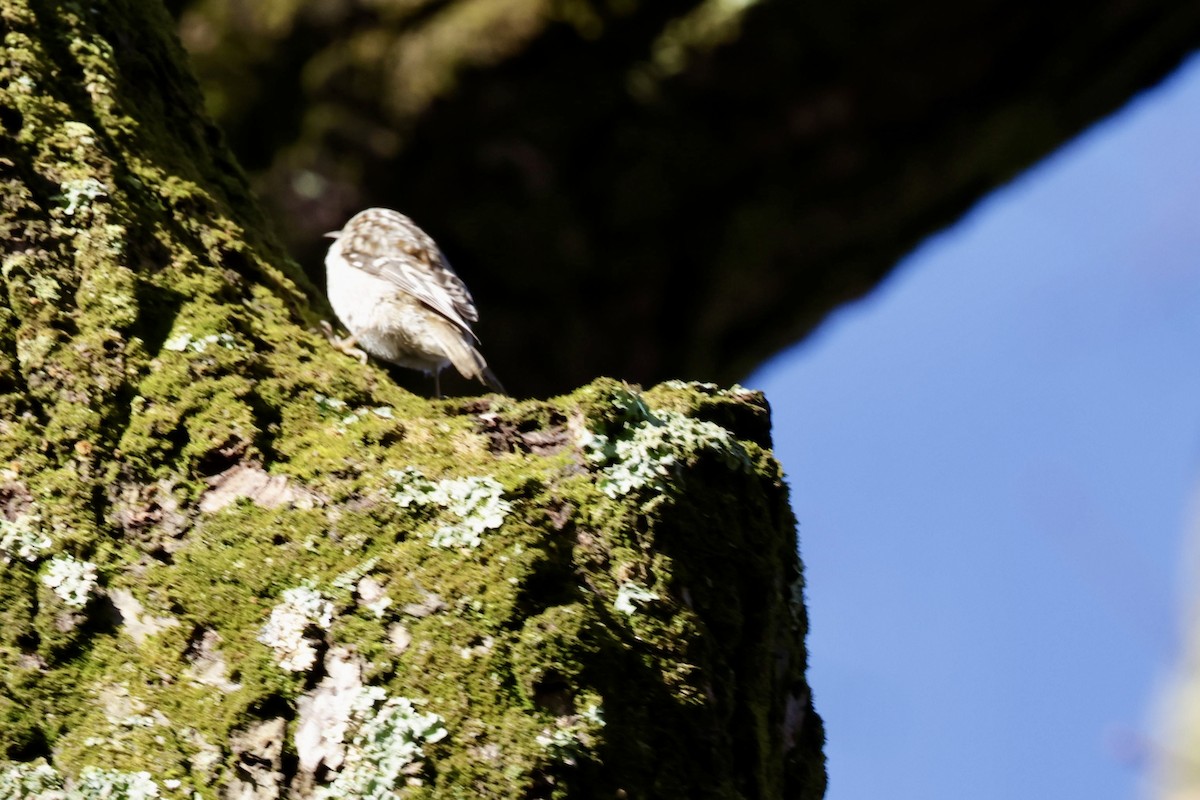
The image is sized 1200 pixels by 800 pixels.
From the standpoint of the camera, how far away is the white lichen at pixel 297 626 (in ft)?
8.09

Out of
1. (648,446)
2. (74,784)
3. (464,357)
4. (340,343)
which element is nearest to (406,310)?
(464,357)

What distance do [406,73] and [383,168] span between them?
556mm

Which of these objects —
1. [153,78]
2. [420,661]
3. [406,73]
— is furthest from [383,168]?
[420,661]

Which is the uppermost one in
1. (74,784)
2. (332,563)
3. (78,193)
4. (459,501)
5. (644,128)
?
(644,128)

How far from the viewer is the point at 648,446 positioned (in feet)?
9.07

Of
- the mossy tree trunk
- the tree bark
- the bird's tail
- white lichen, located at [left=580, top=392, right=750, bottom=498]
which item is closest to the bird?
the bird's tail

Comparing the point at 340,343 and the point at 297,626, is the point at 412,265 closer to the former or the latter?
the point at 340,343

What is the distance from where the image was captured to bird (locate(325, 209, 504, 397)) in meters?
4.85

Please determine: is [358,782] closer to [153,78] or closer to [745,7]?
[153,78]

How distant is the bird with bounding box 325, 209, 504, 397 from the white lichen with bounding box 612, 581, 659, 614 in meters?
2.04

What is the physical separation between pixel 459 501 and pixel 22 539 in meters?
0.82

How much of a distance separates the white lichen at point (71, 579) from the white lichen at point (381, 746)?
0.59 meters

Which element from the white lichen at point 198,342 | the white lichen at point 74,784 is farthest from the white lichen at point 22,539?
the white lichen at point 198,342

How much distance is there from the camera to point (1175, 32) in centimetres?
700
